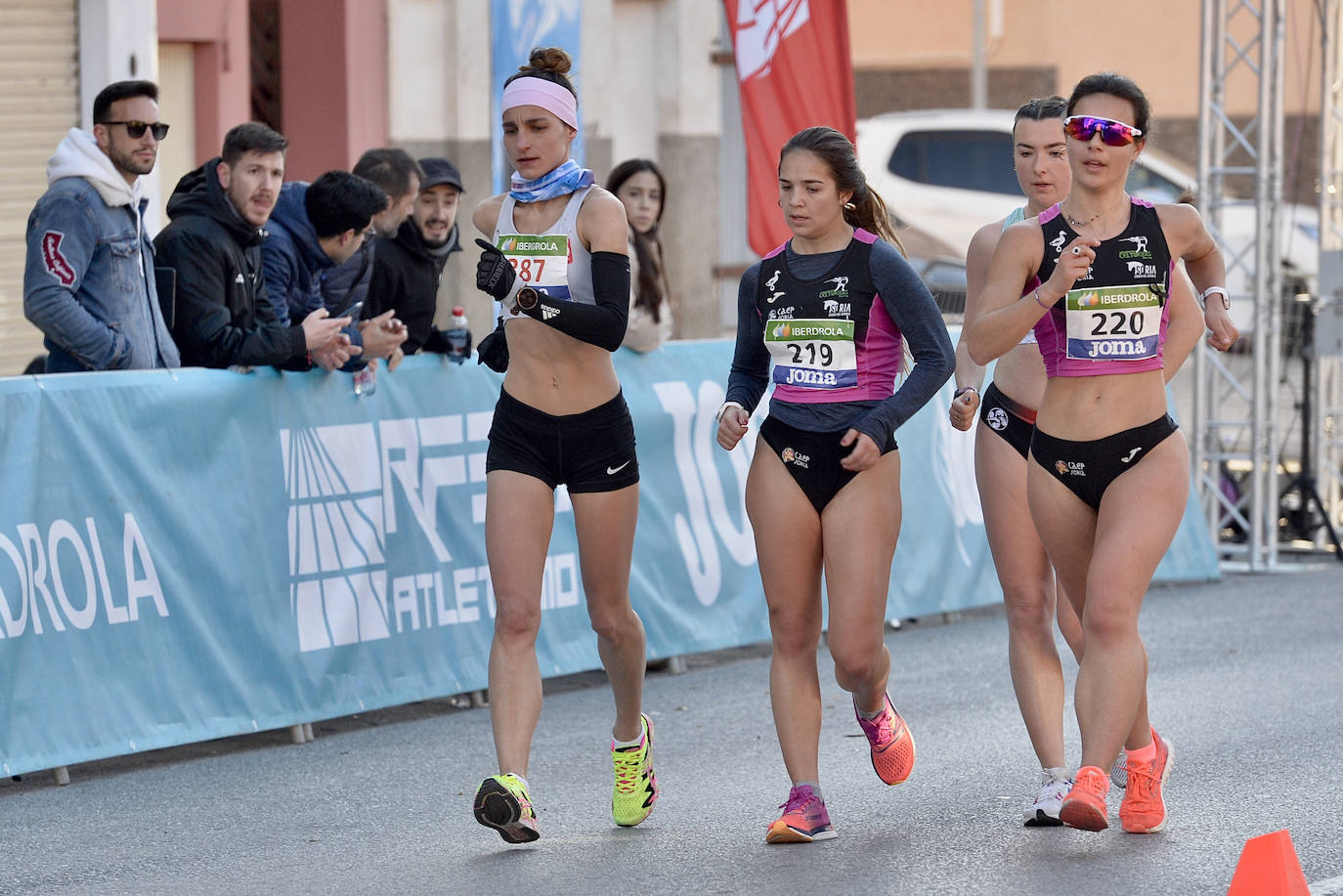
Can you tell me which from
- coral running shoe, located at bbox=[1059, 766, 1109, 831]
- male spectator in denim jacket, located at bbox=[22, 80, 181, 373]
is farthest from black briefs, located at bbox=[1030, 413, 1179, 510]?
male spectator in denim jacket, located at bbox=[22, 80, 181, 373]

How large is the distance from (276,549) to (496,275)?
2.41m

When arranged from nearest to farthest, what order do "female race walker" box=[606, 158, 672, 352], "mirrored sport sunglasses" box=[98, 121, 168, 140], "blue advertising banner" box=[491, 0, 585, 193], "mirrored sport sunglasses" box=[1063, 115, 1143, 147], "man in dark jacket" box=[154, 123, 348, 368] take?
"mirrored sport sunglasses" box=[1063, 115, 1143, 147] < "man in dark jacket" box=[154, 123, 348, 368] < "mirrored sport sunglasses" box=[98, 121, 168, 140] < "female race walker" box=[606, 158, 672, 352] < "blue advertising banner" box=[491, 0, 585, 193]

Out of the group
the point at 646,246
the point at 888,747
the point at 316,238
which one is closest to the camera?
the point at 888,747

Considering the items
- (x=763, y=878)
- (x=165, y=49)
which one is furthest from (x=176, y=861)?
(x=165, y=49)

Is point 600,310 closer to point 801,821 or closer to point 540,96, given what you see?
point 540,96

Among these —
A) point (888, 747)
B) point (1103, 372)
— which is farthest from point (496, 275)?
point (888, 747)

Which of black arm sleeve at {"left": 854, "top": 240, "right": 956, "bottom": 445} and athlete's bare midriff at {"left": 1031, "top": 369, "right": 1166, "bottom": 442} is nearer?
athlete's bare midriff at {"left": 1031, "top": 369, "right": 1166, "bottom": 442}

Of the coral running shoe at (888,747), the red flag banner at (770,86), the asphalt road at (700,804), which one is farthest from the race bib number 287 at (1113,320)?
the red flag banner at (770,86)

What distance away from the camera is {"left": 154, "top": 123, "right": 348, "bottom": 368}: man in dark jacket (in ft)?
25.9

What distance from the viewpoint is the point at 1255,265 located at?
12344mm

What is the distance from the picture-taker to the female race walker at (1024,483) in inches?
241

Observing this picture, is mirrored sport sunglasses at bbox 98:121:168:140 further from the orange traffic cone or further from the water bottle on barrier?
the orange traffic cone

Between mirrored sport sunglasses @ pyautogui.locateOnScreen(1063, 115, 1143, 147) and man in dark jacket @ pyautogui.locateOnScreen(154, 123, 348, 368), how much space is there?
3.29 meters

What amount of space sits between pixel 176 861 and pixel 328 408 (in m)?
2.49
